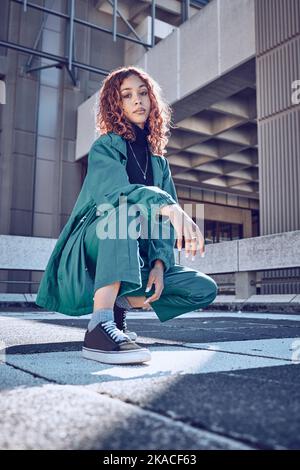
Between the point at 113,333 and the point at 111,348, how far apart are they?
7cm

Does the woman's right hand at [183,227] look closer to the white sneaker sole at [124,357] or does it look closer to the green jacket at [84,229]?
the green jacket at [84,229]

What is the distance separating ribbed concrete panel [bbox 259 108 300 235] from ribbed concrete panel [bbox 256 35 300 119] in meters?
0.25

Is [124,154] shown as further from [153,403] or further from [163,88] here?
[163,88]

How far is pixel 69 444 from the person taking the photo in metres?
0.88

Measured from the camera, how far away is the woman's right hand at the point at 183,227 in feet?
6.79

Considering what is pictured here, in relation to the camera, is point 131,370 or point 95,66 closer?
point 131,370

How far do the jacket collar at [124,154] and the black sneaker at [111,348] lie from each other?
0.88 meters

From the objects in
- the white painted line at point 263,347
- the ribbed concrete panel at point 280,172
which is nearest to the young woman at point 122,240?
the white painted line at point 263,347

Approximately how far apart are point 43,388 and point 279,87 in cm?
858

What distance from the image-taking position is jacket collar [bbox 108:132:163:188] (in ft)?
7.88

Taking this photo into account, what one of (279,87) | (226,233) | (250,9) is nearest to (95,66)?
(250,9)

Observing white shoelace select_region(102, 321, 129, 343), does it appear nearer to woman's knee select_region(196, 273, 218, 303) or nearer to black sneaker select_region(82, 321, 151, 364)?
black sneaker select_region(82, 321, 151, 364)

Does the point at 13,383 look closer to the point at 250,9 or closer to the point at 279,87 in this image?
the point at 279,87
